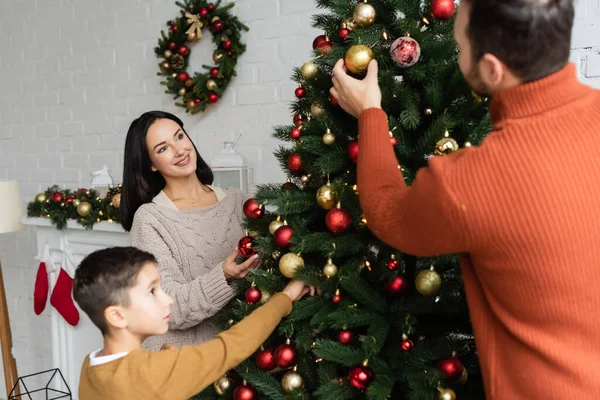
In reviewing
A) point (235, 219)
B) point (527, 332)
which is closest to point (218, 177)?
point (235, 219)

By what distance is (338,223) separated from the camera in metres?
1.17

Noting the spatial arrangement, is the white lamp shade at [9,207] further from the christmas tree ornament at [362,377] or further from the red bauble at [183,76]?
the christmas tree ornament at [362,377]

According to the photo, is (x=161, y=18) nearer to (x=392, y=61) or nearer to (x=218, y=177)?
(x=218, y=177)

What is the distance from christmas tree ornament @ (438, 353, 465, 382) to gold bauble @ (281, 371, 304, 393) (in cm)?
31

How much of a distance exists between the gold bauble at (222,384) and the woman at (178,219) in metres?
0.22

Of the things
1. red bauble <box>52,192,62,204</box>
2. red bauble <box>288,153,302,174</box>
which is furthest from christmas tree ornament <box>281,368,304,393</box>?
red bauble <box>52,192,62,204</box>

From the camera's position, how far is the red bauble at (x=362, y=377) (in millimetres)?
1141

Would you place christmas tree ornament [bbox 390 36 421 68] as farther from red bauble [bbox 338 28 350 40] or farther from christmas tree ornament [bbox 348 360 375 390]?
christmas tree ornament [bbox 348 360 375 390]

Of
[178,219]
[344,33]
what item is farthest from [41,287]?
[344,33]

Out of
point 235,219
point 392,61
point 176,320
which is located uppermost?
point 392,61

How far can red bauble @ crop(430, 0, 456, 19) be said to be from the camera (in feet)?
3.77

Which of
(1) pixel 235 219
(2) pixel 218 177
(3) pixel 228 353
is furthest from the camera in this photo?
(2) pixel 218 177

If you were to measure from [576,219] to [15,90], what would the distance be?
3882mm

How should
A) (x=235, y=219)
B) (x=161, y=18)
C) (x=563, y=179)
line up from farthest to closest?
1. (x=161, y=18)
2. (x=235, y=219)
3. (x=563, y=179)
